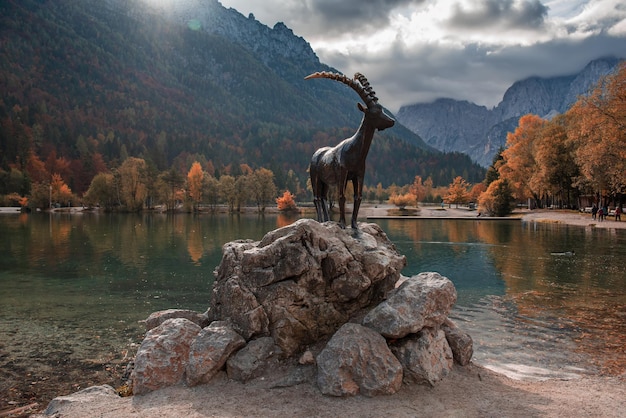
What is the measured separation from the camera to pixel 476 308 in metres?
18.9

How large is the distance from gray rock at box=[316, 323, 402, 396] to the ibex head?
569cm

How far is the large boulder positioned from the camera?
977cm

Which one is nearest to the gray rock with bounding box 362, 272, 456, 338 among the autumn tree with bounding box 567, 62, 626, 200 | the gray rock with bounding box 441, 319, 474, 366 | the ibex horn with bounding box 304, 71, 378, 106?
the gray rock with bounding box 441, 319, 474, 366

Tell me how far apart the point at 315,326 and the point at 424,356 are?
2463 mm

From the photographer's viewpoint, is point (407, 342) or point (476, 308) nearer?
point (407, 342)

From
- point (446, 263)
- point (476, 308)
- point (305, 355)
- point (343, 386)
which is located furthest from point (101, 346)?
point (446, 263)

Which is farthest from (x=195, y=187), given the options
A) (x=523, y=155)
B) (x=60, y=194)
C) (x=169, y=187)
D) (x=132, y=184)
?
(x=523, y=155)

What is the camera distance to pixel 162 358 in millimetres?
9281

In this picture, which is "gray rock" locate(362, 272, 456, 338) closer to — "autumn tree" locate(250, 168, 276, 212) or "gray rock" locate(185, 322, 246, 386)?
"gray rock" locate(185, 322, 246, 386)

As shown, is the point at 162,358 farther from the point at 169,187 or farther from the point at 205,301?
the point at 169,187

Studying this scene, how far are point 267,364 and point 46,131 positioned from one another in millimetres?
218833

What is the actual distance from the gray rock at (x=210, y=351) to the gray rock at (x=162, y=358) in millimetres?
304

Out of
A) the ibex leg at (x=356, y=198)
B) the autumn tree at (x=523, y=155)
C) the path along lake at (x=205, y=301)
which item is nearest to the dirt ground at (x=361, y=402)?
the path along lake at (x=205, y=301)

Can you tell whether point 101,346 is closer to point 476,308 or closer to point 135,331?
point 135,331
